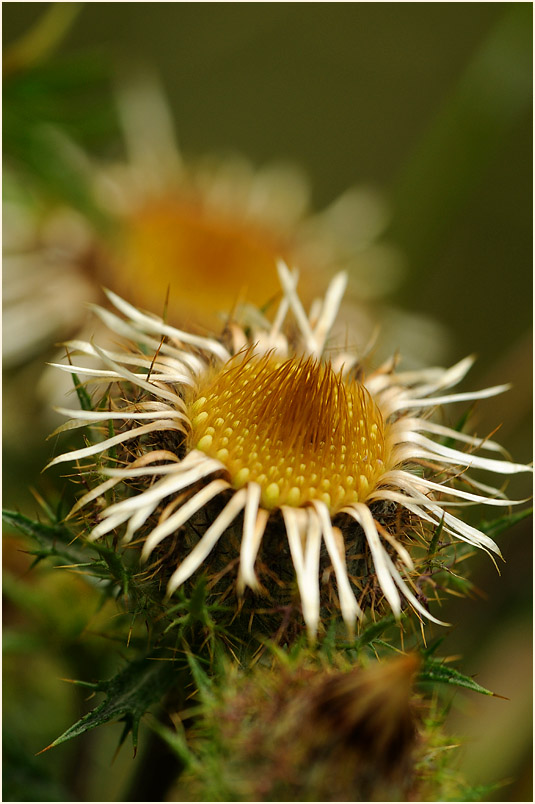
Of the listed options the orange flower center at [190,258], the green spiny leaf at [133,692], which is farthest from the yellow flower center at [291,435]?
the orange flower center at [190,258]

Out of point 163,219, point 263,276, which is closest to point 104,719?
point 263,276

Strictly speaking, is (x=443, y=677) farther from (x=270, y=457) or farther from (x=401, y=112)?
(x=401, y=112)

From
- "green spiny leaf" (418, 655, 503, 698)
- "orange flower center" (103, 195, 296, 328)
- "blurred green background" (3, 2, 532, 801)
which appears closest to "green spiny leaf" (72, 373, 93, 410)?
"green spiny leaf" (418, 655, 503, 698)

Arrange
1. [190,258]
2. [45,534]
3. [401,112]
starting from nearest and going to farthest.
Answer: [45,534] < [190,258] < [401,112]

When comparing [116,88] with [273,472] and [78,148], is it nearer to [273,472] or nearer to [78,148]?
[78,148]

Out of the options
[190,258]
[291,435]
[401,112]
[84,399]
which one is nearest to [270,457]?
[291,435]

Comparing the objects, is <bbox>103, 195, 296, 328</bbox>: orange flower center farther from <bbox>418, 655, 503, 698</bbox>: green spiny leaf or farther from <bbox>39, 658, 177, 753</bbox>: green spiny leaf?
<bbox>418, 655, 503, 698</bbox>: green spiny leaf

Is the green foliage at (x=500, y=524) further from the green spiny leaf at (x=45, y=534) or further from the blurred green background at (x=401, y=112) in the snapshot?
the blurred green background at (x=401, y=112)
